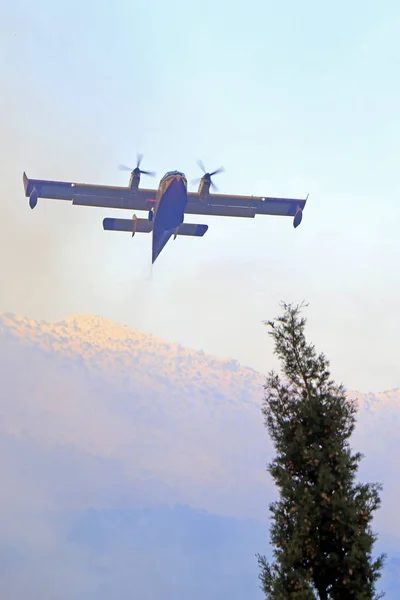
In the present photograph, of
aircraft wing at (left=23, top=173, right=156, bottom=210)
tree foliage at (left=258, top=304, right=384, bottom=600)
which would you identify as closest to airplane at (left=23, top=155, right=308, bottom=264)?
aircraft wing at (left=23, top=173, right=156, bottom=210)

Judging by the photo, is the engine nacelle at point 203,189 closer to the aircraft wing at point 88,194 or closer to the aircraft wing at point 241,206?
the aircraft wing at point 241,206

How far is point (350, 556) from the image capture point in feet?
39.9

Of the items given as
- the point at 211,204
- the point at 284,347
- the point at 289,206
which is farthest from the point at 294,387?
the point at 289,206

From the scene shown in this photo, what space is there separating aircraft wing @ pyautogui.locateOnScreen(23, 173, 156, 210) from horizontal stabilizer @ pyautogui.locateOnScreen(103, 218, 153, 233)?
2085mm

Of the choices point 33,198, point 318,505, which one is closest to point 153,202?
point 33,198

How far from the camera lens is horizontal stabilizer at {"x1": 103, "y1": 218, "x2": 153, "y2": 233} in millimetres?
39688

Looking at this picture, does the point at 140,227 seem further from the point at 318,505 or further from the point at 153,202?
the point at 318,505

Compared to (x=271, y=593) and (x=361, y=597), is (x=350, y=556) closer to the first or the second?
(x=361, y=597)

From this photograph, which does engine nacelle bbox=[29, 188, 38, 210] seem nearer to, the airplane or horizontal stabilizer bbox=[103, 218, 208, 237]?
the airplane

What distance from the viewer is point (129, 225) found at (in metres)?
40.2

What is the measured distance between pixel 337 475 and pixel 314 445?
0.76 meters

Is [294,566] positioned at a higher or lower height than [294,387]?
lower

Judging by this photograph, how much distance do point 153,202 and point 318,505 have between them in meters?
31.5

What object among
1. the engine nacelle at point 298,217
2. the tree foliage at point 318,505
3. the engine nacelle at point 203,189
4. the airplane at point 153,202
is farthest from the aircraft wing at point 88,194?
the tree foliage at point 318,505
